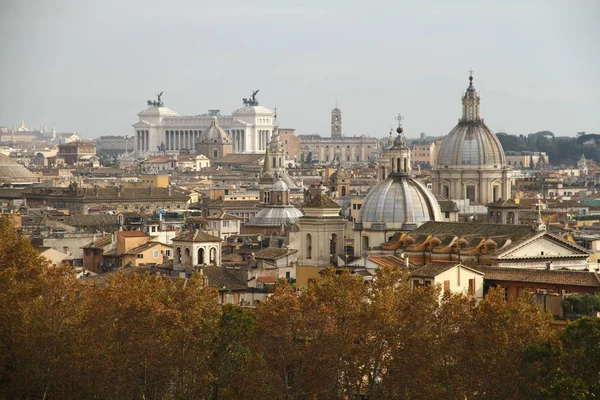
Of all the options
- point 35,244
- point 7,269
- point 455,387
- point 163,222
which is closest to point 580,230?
point 163,222

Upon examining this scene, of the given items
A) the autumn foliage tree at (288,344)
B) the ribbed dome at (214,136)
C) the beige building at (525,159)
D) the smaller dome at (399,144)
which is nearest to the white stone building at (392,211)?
the smaller dome at (399,144)

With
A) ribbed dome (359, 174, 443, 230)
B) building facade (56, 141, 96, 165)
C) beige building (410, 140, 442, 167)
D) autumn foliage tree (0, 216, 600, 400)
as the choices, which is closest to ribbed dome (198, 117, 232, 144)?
beige building (410, 140, 442, 167)

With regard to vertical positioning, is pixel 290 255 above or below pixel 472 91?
below

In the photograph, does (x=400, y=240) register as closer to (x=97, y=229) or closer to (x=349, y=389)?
(x=349, y=389)

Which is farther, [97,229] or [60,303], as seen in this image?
[97,229]

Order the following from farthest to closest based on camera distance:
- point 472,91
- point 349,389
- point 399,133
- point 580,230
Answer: point 472,91, point 580,230, point 399,133, point 349,389

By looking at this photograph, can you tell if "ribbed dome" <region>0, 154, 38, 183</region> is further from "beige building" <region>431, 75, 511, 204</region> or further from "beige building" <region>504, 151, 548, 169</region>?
"beige building" <region>504, 151, 548, 169</region>

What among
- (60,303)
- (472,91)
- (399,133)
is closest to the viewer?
(60,303)

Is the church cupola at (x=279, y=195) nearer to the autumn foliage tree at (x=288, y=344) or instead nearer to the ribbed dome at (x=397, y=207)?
the ribbed dome at (x=397, y=207)
